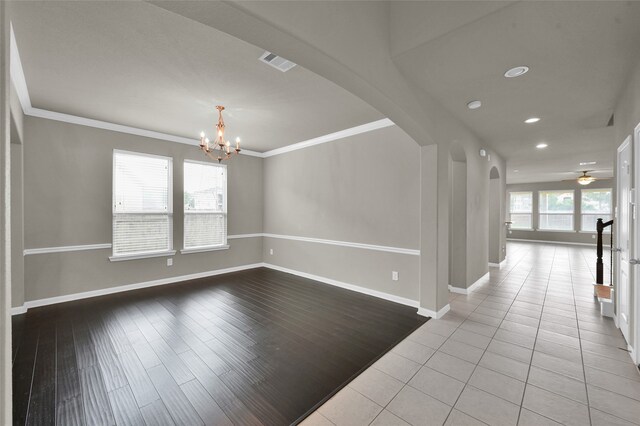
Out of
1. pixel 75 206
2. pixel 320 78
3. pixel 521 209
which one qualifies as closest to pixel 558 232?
pixel 521 209

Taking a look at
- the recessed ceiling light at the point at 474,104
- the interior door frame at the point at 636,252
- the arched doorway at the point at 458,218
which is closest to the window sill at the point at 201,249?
the arched doorway at the point at 458,218

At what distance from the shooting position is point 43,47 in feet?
7.64

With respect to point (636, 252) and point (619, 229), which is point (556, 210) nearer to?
point (619, 229)

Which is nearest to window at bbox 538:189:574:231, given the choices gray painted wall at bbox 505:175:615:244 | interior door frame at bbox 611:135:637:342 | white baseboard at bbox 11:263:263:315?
gray painted wall at bbox 505:175:615:244

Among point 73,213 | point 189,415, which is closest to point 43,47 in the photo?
point 73,213

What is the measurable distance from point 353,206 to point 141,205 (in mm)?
3692

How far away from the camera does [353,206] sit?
184 inches

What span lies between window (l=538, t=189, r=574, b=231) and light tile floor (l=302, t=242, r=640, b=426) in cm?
852

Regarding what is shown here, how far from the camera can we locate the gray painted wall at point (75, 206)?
379 centimetres

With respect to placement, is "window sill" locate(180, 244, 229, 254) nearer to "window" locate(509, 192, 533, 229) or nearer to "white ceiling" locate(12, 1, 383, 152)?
"white ceiling" locate(12, 1, 383, 152)

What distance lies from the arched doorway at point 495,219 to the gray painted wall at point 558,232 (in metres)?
3.73

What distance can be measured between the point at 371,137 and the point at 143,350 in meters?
4.01

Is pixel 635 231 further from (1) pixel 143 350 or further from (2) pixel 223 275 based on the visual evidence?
(2) pixel 223 275

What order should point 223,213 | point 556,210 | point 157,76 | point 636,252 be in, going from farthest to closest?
point 556,210 < point 223,213 < point 157,76 < point 636,252
